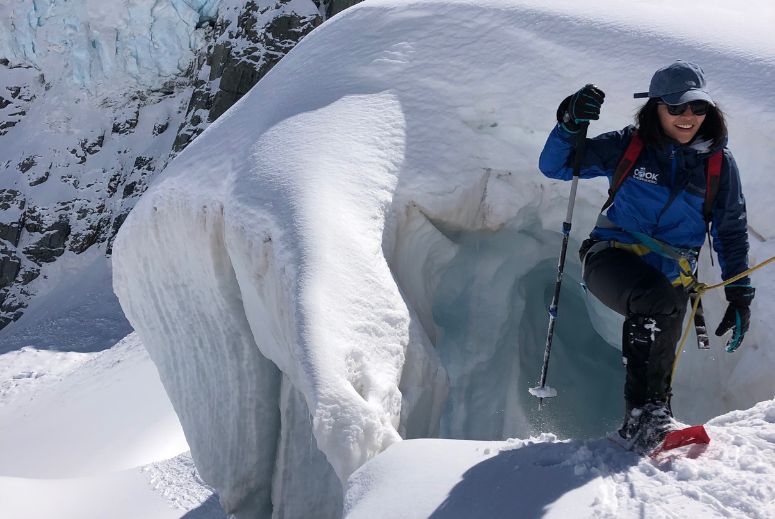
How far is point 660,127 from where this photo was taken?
271 centimetres


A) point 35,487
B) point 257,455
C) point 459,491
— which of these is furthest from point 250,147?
point 35,487

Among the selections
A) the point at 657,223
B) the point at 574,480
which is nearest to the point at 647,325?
the point at 657,223

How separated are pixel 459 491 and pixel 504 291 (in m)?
2.60

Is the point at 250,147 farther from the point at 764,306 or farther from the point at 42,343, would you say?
the point at 42,343

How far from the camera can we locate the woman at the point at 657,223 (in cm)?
256

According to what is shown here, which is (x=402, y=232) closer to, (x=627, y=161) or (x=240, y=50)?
(x=627, y=161)

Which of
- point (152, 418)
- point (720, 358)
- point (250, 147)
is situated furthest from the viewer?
point (152, 418)

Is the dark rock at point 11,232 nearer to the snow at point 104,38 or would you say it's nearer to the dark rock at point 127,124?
the dark rock at point 127,124

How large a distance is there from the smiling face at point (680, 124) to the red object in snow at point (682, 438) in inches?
39.2

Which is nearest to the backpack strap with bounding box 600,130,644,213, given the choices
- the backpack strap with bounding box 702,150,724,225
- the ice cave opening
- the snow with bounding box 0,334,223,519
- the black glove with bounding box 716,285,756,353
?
the backpack strap with bounding box 702,150,724,225

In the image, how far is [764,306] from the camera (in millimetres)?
3441

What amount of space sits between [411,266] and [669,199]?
5.99 ft

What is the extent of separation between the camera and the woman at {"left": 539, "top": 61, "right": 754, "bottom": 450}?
8.39 feet

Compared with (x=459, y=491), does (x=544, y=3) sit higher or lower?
higher
